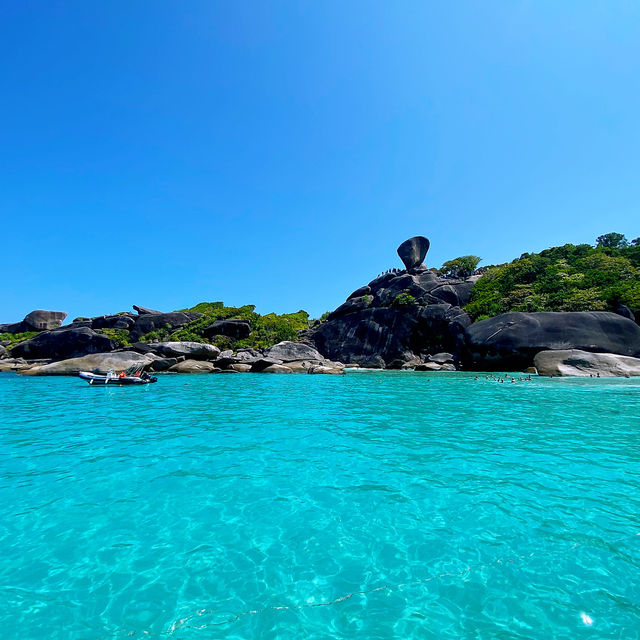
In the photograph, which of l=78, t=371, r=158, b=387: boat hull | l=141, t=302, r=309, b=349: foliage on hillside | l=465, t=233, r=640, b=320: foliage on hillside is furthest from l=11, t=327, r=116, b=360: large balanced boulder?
l=465, t=233, r=640, b=320: foliage on hillside

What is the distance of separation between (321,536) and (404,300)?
48.5m

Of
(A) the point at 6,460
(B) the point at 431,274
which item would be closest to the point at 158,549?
(A) the point at 6,460

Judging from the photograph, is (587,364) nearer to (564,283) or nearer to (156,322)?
(564,283)

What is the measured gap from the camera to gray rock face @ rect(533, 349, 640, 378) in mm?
27469

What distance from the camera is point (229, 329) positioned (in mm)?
51750

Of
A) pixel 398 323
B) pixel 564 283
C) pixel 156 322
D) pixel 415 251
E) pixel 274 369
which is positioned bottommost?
Result: pixel 274 369

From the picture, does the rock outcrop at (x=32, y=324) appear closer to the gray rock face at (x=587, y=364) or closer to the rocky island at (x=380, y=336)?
the rocky island at (x=380, y=336)

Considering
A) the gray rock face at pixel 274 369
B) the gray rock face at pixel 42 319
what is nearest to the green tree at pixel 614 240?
the gray rock face at pixel 274 369

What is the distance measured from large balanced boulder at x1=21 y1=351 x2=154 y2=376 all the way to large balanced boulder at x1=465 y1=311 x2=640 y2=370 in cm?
3353

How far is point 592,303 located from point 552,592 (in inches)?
1703

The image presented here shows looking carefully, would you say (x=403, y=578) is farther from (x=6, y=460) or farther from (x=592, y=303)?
(x=592, y=303)

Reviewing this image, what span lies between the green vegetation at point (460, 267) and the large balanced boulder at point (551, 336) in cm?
3263

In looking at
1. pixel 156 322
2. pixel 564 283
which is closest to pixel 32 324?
pixel 156 322

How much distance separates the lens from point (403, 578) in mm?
3488
